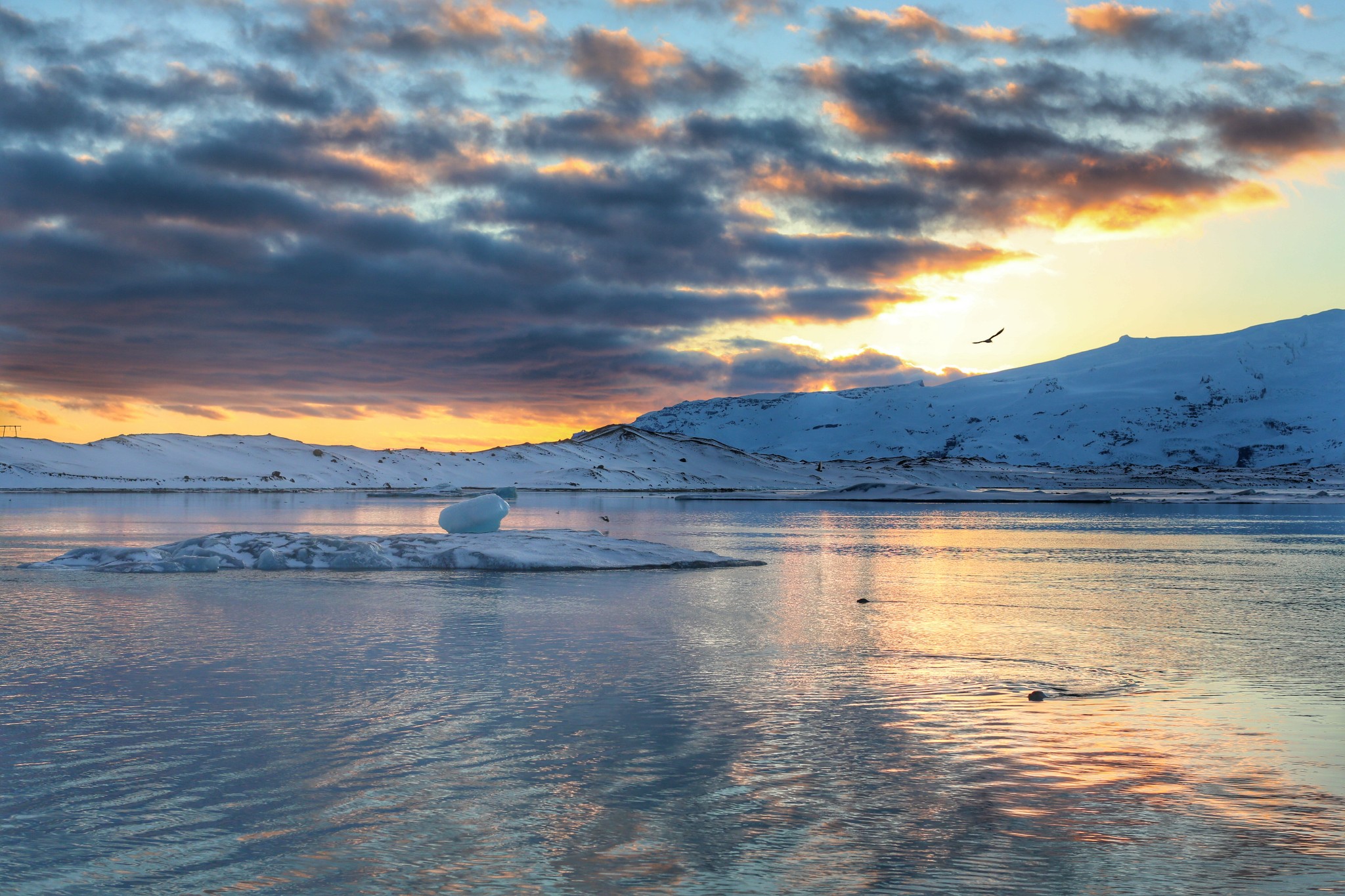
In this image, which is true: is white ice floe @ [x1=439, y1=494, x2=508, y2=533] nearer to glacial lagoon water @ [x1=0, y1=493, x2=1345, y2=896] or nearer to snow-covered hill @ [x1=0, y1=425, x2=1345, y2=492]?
glacial lagoon water @ [x1=0, y1=493, x2=1345, y2=896]

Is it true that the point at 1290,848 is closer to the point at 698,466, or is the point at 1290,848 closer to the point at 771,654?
the point at 771,654

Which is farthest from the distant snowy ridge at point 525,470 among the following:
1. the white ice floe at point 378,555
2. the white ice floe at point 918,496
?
the white ice floe at point 378,555

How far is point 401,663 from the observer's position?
9.78 metres

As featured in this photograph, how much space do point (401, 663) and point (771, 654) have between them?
12.3 ft

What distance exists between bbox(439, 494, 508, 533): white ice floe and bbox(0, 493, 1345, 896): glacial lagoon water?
29.7 feet

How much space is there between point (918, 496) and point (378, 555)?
221ft

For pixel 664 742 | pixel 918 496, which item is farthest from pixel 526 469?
pixel 664 742

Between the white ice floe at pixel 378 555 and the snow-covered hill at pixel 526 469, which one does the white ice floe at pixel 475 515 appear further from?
the snow-covered hill at pixel 526 469

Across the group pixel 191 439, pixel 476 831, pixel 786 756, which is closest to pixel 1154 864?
pixel 786 756

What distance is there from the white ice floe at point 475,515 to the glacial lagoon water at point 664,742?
356 inches

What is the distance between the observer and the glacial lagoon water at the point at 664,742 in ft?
15.9

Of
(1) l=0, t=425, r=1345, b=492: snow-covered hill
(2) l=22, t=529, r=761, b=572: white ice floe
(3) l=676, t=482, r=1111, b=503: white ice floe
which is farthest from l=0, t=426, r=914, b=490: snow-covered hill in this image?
(2) l=22, t=529, r=761, b=572: white ice floe

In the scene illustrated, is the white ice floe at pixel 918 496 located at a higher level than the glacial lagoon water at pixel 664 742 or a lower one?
higher

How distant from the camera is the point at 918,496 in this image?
81.8m
